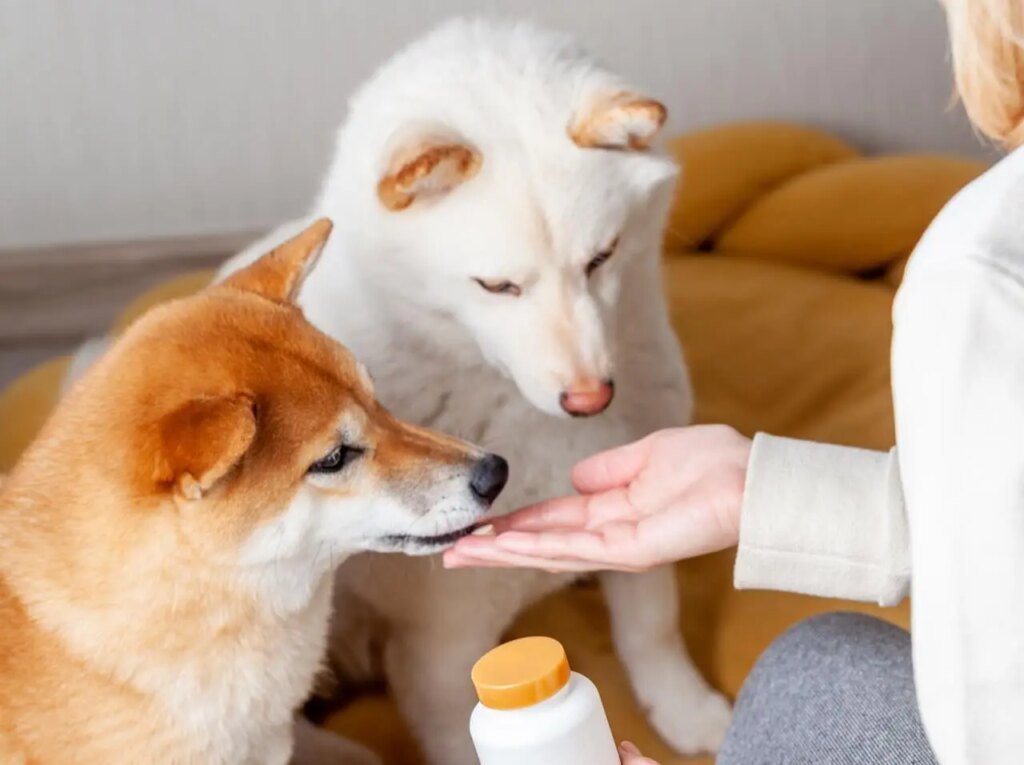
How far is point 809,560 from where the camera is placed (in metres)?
0.82

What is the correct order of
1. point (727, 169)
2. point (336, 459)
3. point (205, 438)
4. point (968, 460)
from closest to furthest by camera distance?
point (968, 460) → point (205, 438) → point (336, 459) → point (727, 169)

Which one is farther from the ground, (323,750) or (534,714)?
(534,714)

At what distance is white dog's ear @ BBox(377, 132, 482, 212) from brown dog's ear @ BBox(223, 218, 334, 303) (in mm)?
67

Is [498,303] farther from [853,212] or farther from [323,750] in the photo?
[853,212]

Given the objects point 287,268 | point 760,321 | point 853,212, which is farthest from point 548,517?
point 853,212

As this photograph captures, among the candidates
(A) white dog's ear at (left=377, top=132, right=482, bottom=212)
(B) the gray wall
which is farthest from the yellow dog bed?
(A) white dog's ear at (left=377, top=132, right=482, bottom=212)

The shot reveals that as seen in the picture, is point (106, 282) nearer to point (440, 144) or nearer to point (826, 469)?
point (440, 144)

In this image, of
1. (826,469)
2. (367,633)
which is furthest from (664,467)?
(367,633)

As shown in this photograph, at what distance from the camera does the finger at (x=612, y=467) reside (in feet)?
3.24

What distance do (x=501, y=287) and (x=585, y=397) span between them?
12cm

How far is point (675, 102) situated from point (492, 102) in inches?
42.9

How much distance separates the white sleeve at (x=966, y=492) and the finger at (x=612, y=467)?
355 mm

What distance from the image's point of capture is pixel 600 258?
3.53 ft

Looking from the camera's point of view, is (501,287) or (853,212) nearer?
(501,287)
